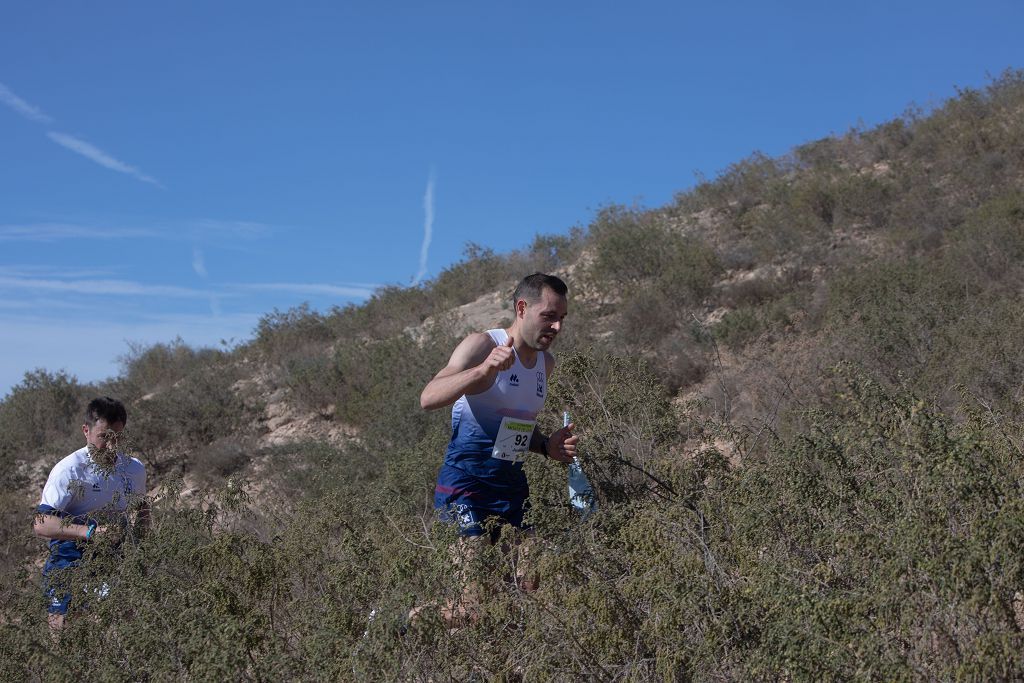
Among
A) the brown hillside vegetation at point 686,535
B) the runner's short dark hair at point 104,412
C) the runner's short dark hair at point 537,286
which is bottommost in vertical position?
the brown hillside vegetation at point 686,535

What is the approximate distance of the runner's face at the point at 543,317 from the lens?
3846 mm

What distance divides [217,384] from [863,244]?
851cm

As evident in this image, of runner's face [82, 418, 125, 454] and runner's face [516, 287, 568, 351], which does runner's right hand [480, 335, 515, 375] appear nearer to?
runner's face [516, 287, 568, 351]

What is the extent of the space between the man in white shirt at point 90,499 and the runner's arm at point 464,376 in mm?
1605

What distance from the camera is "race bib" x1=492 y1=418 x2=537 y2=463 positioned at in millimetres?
3820

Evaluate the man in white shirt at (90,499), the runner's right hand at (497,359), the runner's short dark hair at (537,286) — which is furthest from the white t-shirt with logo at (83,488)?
the runner's short dark hair at (537,286)

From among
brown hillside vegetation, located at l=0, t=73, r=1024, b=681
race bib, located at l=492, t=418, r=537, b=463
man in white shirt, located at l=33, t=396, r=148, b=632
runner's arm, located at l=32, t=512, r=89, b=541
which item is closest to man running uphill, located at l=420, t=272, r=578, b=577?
race bib, located at l=492, t=418, r=537, b=463

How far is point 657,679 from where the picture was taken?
9.00 ft

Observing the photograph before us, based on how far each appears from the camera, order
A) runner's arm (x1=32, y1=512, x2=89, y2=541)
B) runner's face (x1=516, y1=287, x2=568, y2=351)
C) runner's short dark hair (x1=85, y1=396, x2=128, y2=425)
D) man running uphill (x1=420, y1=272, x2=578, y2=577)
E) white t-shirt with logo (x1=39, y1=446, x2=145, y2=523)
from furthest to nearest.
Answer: runner's short dark hair (x1=85, y1=396, x2=128, y2=425) < white t-shirt with logo (x1=39, y1=446, x2=145, y2=523) < runner's arm (x1=32, y1=512, x2=89, y2=541) < runner's face (x1=516, y1=287, x2=568, y2=351) < man running uphill (x1=420, y1=272, x2=578, y2=577)

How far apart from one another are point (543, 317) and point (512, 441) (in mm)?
486

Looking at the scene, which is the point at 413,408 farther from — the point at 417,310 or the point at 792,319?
the point at 417,310

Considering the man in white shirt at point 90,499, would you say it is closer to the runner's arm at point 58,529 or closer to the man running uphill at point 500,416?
the runner's arm at point 58,529

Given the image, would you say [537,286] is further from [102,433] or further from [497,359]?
[102,433]

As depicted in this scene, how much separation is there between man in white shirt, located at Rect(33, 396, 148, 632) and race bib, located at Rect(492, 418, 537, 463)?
1.67 meters
